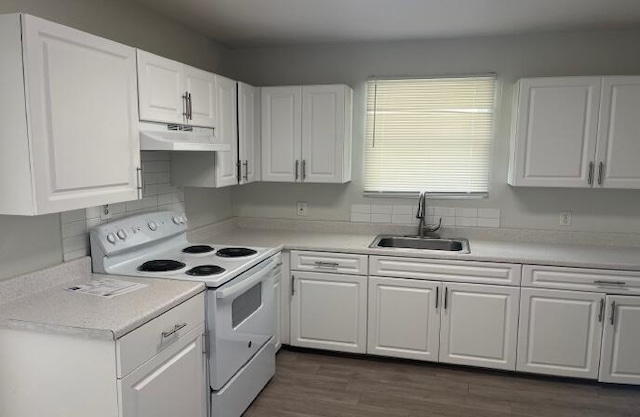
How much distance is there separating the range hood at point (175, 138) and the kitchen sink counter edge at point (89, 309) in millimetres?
678

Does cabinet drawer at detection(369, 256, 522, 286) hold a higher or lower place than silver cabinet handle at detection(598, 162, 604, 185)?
lower

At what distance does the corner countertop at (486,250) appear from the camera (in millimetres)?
2863

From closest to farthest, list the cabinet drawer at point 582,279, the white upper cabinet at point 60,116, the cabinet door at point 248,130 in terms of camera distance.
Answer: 1. the white upper cabinet at point 60,116
2. the cabinet drawer at point 582,279
3. the cabinet door at point 248,130

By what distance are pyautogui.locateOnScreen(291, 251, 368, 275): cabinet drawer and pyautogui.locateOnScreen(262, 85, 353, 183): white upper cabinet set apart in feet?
1.98

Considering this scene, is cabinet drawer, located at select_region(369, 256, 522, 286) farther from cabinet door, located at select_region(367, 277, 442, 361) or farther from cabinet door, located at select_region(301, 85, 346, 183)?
cabinet door, located at select_region(301, 85, 346, 183)

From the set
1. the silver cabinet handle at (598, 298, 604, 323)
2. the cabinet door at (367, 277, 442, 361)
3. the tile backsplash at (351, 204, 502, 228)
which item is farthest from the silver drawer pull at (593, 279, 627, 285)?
the cabinet door at (367, 277, 442, 361)

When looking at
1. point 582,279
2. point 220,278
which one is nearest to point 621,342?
point 582,279

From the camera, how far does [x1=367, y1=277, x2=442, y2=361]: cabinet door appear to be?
122 inches

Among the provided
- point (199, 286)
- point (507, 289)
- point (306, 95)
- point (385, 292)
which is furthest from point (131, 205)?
point (507, 289)

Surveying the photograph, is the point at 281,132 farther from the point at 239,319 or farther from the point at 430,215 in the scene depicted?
the point at 239,319

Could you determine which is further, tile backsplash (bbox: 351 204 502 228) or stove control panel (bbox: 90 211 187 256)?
tile backsplash (bbox: 351 204 502 228)

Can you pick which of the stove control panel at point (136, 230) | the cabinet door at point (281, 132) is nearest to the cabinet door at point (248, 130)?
the cabinet door at point (281, 132)

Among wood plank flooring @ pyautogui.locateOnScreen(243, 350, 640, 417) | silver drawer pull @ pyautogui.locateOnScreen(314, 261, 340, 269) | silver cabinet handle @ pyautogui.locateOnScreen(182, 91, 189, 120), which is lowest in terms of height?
wood plank flooring @ pyautogui.locateOnScreen(243, 350, 640, 417)

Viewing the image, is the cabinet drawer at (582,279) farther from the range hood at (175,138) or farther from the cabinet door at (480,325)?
the range hood at (175,138)
